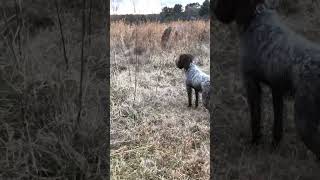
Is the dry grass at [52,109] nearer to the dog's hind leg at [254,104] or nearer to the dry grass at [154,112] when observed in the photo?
the dry grass at [154,112]

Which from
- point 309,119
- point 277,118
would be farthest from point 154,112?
point 309,119

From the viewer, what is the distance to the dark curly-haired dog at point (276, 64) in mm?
2219

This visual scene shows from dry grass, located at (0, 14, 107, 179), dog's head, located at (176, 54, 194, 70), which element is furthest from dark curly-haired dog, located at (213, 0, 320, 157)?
dog's head, located at (176, 54, 194, 70)

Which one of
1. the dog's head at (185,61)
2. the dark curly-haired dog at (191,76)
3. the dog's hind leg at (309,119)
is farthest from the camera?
the dog's head at (185,61)

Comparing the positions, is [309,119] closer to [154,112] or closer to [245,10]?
[245,10]

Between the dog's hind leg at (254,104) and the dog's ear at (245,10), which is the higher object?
the dog's ear at (245,10)

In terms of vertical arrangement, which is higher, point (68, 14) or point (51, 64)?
point (68, 14)

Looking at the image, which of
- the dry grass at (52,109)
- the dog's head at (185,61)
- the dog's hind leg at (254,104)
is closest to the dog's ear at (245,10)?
the dog's hind leg at (254,104)

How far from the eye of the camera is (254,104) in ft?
8.04

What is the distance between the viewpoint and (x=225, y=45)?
2.51 meters

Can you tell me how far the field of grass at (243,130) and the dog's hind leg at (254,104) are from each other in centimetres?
3

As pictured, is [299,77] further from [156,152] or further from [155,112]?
[155,112]

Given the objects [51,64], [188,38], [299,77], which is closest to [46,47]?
[51,64]

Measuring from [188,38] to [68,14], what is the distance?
3.30 m
